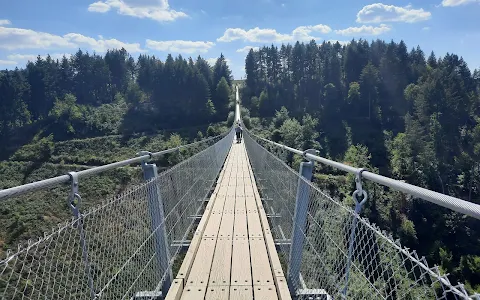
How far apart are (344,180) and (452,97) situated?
51.9 feet

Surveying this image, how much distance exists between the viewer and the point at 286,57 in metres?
65.4

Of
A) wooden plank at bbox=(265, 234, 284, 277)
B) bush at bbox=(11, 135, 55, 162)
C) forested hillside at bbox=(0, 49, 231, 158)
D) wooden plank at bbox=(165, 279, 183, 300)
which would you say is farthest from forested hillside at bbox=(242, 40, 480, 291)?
bush at bbox=(11, 135, 55, 162)

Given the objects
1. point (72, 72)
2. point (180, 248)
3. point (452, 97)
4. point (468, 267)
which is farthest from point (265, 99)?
point (180, 248)

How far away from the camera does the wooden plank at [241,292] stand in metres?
2.65

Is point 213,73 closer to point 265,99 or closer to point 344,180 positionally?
point 265,99

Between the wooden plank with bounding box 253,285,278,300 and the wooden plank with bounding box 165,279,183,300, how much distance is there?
1.81 ft

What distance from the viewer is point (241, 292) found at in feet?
8.93

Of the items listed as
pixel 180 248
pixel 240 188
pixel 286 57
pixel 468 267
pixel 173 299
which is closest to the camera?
pixel 173 299

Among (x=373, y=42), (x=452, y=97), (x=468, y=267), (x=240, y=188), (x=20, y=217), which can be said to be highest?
(x=373, y=42)

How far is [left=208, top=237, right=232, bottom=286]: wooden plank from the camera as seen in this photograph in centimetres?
292

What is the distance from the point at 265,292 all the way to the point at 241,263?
1.82 feet

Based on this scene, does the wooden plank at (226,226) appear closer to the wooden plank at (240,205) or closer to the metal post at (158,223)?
the wooden plank at (240,205)

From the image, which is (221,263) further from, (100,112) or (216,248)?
(100,112)

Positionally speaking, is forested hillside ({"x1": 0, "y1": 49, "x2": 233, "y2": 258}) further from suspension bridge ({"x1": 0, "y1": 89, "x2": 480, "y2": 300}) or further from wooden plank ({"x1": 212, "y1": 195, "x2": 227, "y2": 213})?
suspension bridge ({"x1": 0, "y1": 89, "x2": 480, "y2": 300})
